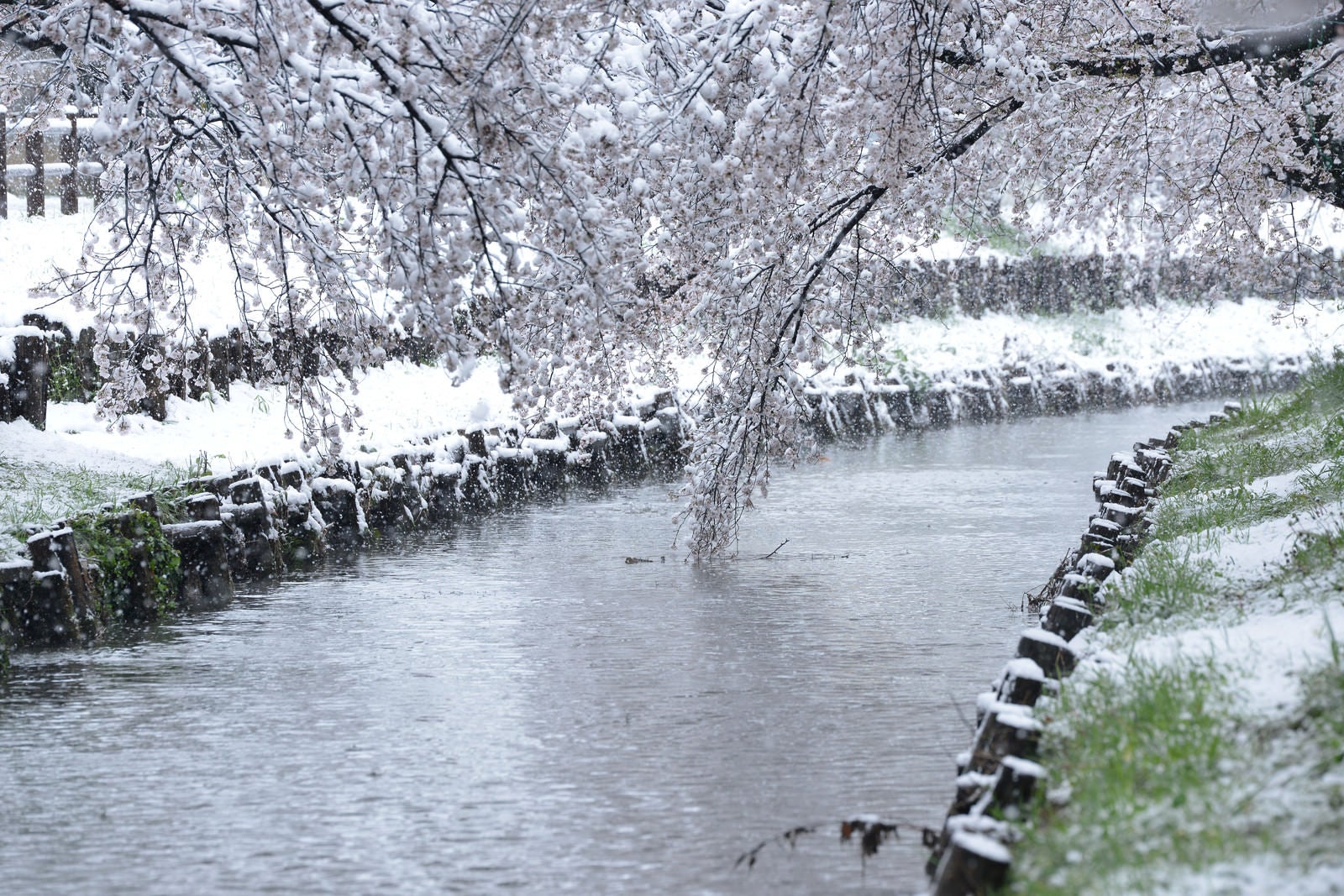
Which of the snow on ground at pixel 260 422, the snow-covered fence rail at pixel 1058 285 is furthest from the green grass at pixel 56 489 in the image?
the snow-covered fence rail at pixel 1058 285

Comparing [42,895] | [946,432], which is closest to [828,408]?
[946,432]

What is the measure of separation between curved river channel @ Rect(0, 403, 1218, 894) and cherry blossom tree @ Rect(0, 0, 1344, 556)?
1.68m

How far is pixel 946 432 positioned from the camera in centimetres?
2988

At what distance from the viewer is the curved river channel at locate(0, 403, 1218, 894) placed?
666 centimetres

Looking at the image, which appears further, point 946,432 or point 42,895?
point 946,432

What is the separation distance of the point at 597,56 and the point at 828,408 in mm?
19002

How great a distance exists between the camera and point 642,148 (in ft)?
33.6

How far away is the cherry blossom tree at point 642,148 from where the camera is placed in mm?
8031

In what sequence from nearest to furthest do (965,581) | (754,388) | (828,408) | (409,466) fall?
(754,388)
(965,581)
(409,466)
(828,408)

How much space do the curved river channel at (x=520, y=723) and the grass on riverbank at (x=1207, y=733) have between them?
1136 mm

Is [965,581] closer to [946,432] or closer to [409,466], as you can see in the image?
[409,466]

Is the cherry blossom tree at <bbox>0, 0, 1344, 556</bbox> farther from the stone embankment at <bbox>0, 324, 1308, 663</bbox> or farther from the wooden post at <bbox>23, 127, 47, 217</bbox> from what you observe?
the wooden post at <bbox>23, 127, 47, 217</bbox>

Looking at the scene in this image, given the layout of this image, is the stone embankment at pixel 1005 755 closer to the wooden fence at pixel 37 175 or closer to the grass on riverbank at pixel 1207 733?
the grass on riverbank at pixel 1207 733

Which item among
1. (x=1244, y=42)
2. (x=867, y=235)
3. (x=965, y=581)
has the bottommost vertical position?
(x=965, y=581)
